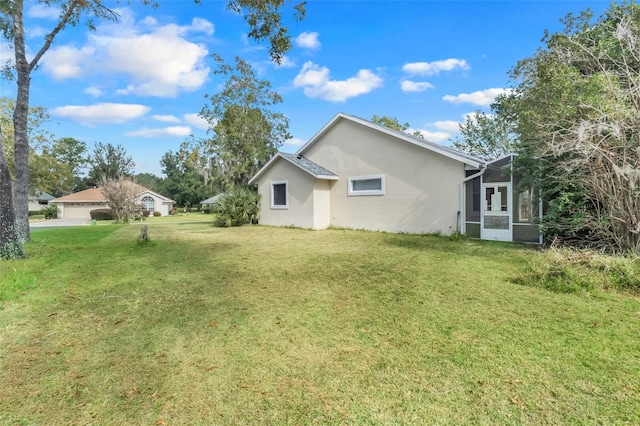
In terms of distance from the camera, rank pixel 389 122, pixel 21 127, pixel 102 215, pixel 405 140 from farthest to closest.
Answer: pixel 389 122 < pixel 102 215 < pixel 405 140 < pixel 21 127

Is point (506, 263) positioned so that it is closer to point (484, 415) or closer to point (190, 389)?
point (484, 415)

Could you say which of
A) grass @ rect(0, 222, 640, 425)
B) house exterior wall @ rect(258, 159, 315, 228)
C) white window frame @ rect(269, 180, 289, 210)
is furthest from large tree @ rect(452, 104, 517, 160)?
grass @ rect(0, 222, 640, 425)

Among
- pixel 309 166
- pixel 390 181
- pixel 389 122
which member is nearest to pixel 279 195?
pixel 309 166

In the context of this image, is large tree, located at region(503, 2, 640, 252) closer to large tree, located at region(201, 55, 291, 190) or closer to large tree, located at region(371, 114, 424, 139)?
large tree, located at region(201, 55, 291, 190)

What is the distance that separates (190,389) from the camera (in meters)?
2.68

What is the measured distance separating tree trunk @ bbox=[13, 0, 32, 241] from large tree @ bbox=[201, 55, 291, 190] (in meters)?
15.2

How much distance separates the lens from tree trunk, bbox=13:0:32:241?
8.94m

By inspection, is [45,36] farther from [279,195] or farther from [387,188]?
[387,188]

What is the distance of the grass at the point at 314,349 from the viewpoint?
7.90 feet

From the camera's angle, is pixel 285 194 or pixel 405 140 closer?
pixel 405 140

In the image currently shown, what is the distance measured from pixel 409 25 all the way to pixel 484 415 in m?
13.4

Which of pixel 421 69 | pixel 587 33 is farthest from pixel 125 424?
pixel 421 69

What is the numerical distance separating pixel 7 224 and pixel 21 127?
3.21 meters

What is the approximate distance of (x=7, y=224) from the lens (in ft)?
25.5
